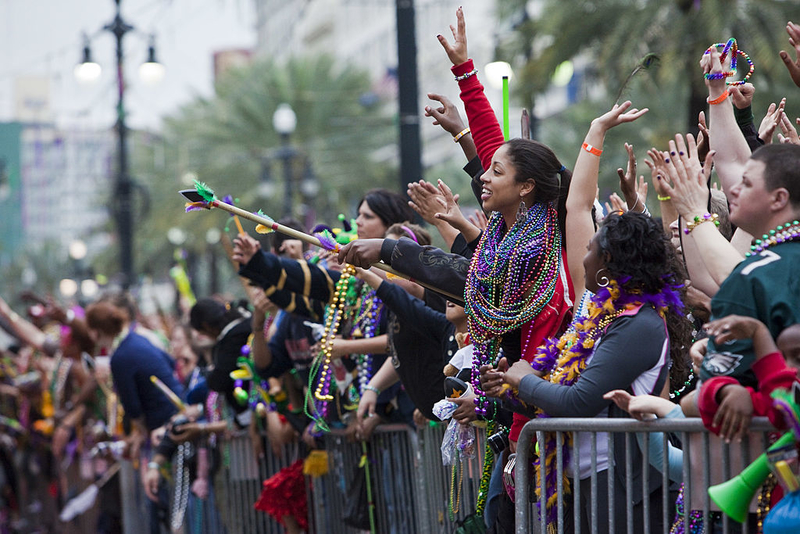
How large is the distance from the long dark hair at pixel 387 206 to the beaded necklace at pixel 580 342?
7.15ft

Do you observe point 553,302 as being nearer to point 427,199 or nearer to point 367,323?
point 427,199

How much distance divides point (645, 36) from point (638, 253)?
12.1 m

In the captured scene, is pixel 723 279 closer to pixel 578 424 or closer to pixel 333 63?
pixel 578 424

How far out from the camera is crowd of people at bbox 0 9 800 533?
348cm

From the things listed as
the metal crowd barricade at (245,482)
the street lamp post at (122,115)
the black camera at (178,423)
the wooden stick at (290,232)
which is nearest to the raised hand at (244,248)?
the wooden stick at (290,232)

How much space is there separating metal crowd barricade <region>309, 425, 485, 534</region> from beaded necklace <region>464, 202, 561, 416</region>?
72cm

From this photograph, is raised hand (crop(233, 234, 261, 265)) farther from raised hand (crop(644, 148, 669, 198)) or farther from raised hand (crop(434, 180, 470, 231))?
raised hand (crop(644, 148, 669, 198))

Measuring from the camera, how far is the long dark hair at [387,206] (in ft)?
20.9

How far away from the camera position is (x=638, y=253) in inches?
159

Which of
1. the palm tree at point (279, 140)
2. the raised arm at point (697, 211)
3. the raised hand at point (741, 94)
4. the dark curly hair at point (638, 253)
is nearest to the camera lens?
the raised arm at point (697, 211)

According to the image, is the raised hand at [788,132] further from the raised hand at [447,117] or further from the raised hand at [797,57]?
the raised hand at [447,117]

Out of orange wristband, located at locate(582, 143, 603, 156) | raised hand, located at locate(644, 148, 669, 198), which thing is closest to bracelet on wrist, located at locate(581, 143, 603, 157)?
orange wristband, located at locate(582, 143, 603, 156)

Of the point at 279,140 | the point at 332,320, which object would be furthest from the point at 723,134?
the point at 279,140

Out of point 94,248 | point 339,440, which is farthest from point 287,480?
point 94,248
